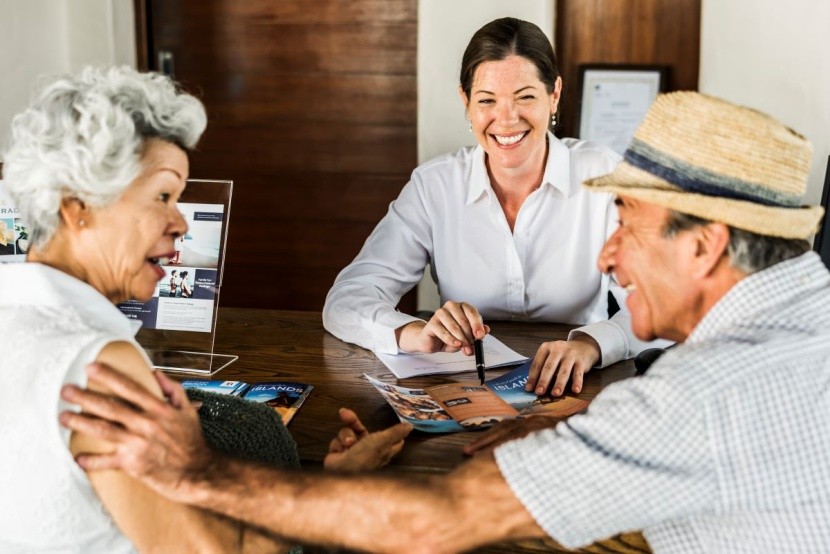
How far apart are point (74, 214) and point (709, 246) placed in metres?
0.89

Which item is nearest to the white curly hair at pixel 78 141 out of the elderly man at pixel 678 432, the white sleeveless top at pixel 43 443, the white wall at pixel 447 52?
the white sleeveless top at pixel 43 443

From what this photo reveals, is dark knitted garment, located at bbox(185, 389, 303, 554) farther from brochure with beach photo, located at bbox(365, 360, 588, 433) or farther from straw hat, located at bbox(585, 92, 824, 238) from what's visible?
straw hat, located at bbox(585, 92, 824, 238)

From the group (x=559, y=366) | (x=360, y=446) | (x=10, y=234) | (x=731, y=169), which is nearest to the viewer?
(x=731, y=169)

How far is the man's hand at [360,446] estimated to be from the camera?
1.43m

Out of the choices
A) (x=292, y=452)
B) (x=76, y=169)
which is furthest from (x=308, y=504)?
(x=76, y=169)

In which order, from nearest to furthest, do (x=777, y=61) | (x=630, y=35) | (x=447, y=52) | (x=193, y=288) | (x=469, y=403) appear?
(x=469, y=403) < (x=193, y=288) < (x=777, y=61) < (x=630, y=35) < (x=447, y=52)

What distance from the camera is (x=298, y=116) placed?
4.10 m

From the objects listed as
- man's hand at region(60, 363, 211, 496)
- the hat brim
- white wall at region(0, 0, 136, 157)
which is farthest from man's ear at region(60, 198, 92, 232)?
white wall at region(0, 0, 136, 157)

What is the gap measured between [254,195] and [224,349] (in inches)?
86.7

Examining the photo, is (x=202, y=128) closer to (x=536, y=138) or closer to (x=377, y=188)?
(x=536, y=138)

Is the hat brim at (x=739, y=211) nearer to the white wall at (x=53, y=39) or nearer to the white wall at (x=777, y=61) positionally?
the white wall at (x=777, y=61)

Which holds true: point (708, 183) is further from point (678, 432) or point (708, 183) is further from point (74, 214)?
point (74, 214)

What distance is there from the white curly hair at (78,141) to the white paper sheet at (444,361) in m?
0.83

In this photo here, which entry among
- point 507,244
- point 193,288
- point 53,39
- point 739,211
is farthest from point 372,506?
point 53,39
